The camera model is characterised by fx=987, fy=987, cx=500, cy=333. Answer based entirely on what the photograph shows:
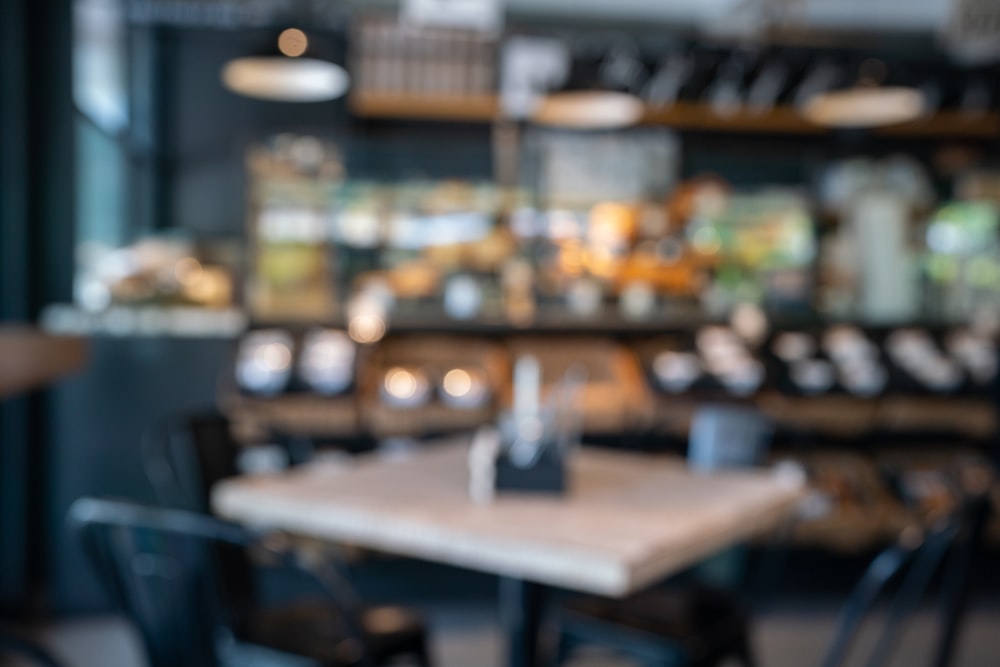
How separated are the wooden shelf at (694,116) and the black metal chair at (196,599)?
413cm

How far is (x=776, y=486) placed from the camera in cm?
233

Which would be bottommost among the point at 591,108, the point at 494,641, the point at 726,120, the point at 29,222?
the point at 494,641

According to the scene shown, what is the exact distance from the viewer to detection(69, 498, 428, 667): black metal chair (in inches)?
65.8

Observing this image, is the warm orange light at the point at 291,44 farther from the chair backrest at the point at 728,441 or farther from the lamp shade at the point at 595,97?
the chair backrest at the point at 728,441

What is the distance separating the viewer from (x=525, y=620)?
2.20 m

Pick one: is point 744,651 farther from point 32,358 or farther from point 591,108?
point 591,108

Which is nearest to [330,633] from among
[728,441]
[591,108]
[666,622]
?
[666,622]

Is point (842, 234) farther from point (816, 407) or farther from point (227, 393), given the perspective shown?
point (227, 393)

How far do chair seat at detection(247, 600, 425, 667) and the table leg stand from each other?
215mm

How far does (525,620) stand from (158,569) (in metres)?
0.79

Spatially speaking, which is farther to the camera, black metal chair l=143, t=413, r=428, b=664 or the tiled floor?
the tiled floor

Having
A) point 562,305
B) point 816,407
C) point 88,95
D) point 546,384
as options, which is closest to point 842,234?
point 816,407

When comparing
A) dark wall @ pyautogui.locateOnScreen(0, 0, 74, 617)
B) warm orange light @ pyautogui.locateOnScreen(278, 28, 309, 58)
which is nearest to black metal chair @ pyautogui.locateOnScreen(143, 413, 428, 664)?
warm orange light @ pyautogui.locateOnScreen(278, 28, 309, 58)

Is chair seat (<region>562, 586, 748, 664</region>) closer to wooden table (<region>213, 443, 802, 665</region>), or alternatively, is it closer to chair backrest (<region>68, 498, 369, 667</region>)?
wooden table (<region>213, 443, 802, 665</region>)
